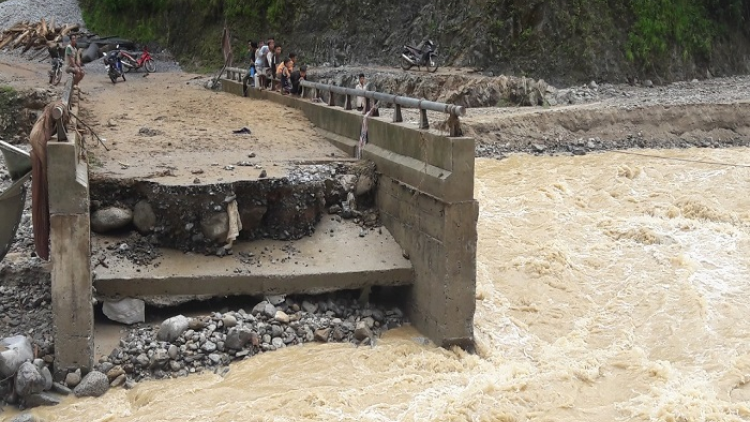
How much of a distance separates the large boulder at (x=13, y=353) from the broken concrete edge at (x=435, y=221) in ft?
15.4

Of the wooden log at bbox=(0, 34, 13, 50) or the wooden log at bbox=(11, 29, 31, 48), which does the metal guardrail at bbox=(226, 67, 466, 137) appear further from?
the wooden log at bbox=(0, 34, 13, 50)

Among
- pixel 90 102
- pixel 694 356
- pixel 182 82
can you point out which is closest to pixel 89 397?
pixel 694 356

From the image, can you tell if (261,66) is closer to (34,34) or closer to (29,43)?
(29,43)

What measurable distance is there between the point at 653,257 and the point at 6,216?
9.56m

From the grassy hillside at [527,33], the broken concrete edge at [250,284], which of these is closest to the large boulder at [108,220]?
the broken concrete edge at [250,284]

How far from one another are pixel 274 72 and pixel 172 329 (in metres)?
11.3

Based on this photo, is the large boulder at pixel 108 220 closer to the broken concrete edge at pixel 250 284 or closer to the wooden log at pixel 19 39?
the broken concrete edge at pixel 250 284

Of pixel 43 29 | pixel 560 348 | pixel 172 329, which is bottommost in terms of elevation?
pixel 560 348

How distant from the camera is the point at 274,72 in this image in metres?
19.6

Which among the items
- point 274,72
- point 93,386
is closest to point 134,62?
point 274,72

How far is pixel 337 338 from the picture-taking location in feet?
32.8

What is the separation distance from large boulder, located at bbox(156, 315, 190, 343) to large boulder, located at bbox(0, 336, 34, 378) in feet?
4.60

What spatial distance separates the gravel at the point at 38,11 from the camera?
4206cm

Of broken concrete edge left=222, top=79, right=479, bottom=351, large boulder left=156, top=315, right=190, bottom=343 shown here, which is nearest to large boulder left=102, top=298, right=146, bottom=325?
large boulder left=156, top=315, right=190, bottom=343
